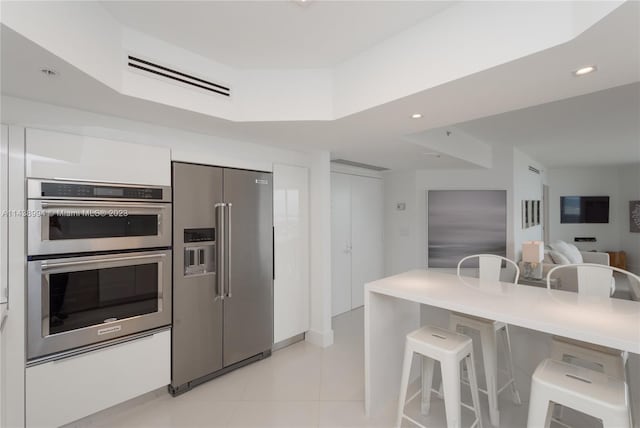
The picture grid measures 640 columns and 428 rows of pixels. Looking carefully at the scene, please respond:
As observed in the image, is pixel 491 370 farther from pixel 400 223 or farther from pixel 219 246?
pixel 400 223

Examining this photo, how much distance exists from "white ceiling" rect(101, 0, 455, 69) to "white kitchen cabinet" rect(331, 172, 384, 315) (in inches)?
96.2

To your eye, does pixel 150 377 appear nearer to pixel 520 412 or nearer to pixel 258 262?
pixel 258 262

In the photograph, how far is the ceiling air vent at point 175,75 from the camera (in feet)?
5.99

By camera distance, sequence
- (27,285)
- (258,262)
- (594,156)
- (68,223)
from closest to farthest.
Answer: (27,285), (68,223), (258,262), (594,156)

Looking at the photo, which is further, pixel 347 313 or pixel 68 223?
pixel 347 313

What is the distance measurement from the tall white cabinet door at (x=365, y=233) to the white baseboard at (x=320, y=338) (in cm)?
132

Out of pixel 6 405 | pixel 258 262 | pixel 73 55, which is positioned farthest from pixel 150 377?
pixel 73 55

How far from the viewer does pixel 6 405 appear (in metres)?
1.70

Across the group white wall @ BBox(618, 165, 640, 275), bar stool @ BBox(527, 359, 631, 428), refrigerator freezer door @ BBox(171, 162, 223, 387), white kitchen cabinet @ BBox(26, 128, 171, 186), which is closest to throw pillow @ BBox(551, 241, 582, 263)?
white wall @ BBox(618, 165, 640, 275)

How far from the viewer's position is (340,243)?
441cm

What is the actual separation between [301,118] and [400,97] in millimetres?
791

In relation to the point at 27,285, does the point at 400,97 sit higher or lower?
higher

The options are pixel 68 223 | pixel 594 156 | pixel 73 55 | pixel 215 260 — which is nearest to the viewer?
pixel 73 55

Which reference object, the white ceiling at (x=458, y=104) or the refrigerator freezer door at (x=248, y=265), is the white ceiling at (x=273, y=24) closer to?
the white ceiling at (x=458, y=104)
